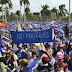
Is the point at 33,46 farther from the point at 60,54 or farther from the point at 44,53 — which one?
the point at 44,53

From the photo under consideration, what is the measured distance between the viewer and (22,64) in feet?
15.2

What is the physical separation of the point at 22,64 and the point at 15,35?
87.7 inches

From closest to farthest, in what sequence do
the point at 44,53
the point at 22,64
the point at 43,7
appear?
1. the point at 22,64
2. the point at 44,53
3. the point at 43,7

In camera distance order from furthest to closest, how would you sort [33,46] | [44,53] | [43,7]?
[43,7]
[33,46]
[44,53]

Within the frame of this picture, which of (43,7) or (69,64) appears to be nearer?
(69,64)

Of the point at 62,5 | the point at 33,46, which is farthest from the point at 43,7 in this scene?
the point at 33,46

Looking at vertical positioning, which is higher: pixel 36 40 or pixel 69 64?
pixel 36 40

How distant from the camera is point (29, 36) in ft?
21.8

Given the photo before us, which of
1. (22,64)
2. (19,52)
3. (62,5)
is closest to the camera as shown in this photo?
(22,64)

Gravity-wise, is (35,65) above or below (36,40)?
below

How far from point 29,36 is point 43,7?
86023 millimetres

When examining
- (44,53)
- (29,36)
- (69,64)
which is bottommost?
(69,64)

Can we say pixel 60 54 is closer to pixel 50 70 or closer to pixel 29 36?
pixel 29 36

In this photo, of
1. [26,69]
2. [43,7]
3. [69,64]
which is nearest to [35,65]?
[26,69]
